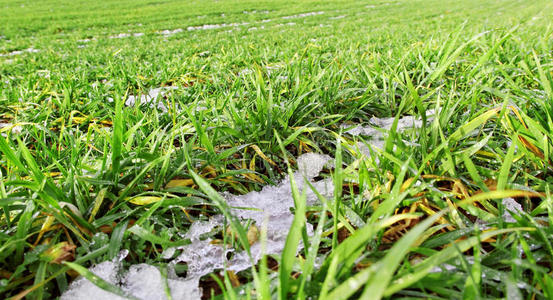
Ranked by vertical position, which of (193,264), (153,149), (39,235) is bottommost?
(193,264)

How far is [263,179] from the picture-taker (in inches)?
48.6

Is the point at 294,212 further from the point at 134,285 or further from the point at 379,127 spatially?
the point at 379,127

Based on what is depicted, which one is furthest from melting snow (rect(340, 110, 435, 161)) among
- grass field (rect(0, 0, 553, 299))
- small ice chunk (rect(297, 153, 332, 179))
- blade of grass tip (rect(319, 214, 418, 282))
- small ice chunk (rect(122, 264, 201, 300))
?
small ice chunk (rect(122, 264, 201, 300))

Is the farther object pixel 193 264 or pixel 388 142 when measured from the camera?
pixel 388 142

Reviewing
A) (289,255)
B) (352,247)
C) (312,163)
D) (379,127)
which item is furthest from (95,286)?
(379,127)

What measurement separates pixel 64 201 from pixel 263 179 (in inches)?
26.8

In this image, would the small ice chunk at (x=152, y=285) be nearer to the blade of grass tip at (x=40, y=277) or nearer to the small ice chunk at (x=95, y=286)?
the small ice chunk at (x=95, y=286)

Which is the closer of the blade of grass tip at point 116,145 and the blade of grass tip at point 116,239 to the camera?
the blade of grass tip at point 116,239

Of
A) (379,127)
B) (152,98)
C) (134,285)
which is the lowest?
(134,285)

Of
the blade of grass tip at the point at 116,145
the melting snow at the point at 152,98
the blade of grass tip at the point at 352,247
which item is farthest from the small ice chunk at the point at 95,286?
the melting snow at the point at 152,98

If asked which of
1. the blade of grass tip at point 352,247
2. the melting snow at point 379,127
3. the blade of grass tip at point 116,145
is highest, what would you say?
the blade of grass tip at point 116,145

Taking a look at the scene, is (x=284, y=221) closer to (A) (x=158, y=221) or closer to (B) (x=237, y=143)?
(A) (x=158, y=221)

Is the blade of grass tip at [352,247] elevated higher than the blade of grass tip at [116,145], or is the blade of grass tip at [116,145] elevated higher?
the blade of grass tip at [116,145]

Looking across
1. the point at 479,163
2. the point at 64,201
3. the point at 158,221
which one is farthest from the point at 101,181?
the point at 479,163
